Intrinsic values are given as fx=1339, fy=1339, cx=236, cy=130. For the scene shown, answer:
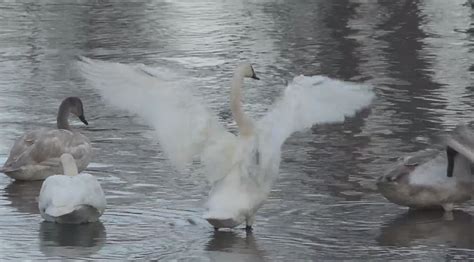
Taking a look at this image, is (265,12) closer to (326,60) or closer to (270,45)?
(270,45)

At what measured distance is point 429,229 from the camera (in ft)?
32.2

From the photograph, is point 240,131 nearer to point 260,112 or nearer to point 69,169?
point 69,169

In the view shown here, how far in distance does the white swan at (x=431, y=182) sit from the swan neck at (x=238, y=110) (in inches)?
49.7

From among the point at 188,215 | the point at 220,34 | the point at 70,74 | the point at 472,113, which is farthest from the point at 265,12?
the point at 188,215

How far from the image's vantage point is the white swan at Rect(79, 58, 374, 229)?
9.50m

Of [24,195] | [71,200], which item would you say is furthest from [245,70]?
[24,195]

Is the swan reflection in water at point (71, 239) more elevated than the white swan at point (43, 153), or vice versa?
the swan reflection in water at point (71, 239)

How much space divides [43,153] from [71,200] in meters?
2.11

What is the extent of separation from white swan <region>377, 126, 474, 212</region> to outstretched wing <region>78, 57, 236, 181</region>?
140 centimetres

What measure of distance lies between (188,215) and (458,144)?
6.90 feet

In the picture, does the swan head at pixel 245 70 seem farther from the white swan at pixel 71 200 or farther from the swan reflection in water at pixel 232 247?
the white swan at pixel 71 200

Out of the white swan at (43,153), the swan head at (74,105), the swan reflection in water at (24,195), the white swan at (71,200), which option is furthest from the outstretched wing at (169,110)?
the swan head at (74,105)

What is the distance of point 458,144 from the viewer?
9.60 m

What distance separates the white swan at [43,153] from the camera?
38.0 feet
